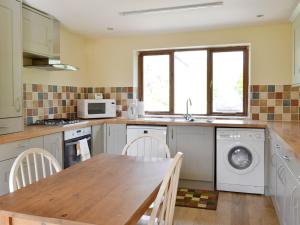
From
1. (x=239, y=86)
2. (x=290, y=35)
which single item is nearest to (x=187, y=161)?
(x=239, y=86)

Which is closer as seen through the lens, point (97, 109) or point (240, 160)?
point (240, 160)

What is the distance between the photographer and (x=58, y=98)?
3779 mm

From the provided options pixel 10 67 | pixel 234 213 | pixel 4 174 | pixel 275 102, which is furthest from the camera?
pixel 275 102

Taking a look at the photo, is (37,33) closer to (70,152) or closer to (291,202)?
(70,152)

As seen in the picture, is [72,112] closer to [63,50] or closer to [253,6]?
[63,50]

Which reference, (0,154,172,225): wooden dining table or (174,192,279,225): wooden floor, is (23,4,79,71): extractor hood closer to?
(0,154,172,225): wooden dining table

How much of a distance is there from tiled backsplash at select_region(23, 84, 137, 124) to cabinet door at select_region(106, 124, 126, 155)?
24.3 inches

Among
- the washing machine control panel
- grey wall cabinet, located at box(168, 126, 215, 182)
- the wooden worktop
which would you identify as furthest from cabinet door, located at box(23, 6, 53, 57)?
the washing machine control panel

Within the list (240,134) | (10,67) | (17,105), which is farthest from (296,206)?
(10,67)

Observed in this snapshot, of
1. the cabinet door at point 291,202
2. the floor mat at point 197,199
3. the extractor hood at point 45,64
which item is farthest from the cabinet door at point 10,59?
the cabinet door at point 291,202

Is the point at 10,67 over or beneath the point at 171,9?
beneath

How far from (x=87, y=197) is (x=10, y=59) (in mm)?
1860

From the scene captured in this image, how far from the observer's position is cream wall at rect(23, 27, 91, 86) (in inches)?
133

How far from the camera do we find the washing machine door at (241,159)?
3.17 meters
